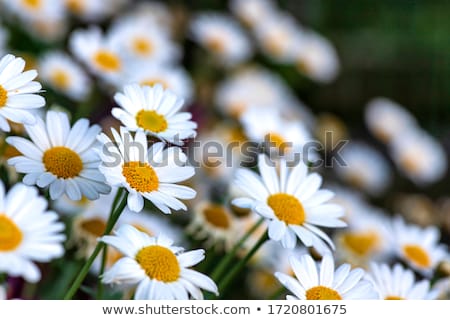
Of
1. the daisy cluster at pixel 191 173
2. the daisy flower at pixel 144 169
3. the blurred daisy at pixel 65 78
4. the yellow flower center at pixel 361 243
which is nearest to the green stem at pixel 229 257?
the daisy cluster at pixel 191 173

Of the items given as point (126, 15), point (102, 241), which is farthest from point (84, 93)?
point (126, 15)

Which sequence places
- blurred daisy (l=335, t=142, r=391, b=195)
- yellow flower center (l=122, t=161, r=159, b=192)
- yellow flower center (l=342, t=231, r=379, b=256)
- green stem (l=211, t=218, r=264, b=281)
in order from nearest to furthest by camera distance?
yellow flower center (l=122, t=161, r=159, b=192) < green stem (l=211, t=218, r=264, b=281) < yellow flower center (l=342, t=231, r=379, b=256) < blurred daisy (l=335, t=142, r=391, b=195)

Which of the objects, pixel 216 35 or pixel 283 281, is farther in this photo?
pixel 216 35

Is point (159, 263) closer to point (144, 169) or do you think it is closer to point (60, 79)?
point (144, 169)

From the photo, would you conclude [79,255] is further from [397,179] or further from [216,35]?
[397,179]

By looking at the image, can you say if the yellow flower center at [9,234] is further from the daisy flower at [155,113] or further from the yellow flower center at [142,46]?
the yellow flower center at [142,46]

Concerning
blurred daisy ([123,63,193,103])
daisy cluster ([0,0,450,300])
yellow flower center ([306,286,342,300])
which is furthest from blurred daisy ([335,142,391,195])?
yellow flower center ([306,286,342,300])

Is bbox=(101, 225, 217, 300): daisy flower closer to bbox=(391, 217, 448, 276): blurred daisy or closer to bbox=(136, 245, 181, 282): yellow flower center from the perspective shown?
bbox=(136, 245, 181, 282): yellow flower center
